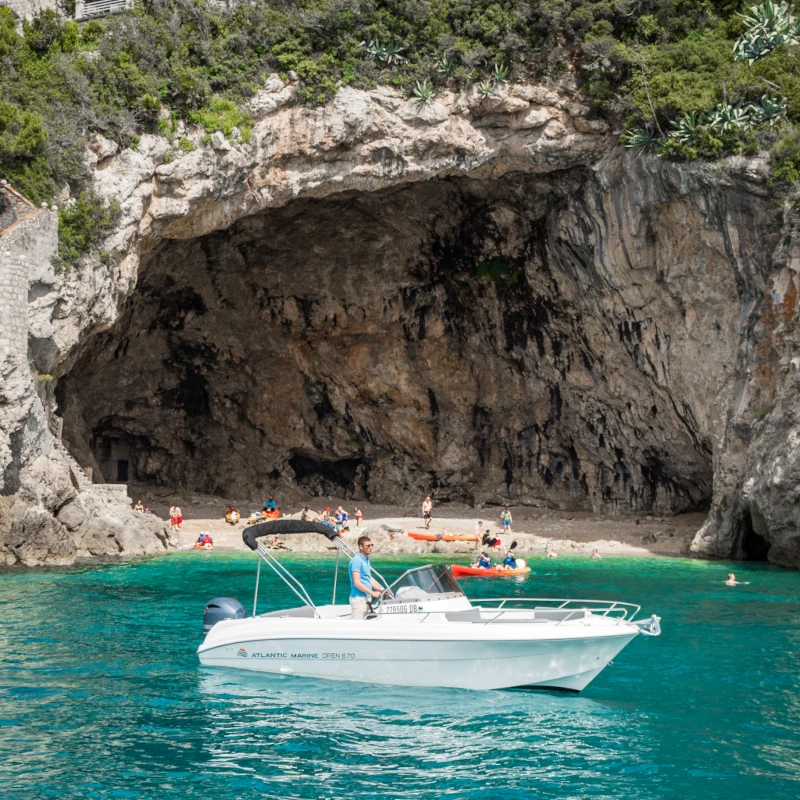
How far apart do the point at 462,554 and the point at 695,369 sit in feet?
34.0

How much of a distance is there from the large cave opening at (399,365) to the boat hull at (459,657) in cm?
2216

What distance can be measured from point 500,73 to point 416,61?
279cm

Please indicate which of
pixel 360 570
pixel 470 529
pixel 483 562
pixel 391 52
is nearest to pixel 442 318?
pixel 470 529

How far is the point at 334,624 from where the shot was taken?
10.9m

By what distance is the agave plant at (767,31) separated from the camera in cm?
2494

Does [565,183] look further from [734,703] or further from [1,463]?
[734,703]

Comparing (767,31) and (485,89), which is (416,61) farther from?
(767,31)

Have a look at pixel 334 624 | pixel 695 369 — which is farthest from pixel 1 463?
pixel 695 369

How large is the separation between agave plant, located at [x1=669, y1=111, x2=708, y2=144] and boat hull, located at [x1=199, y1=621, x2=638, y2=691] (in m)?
20.1

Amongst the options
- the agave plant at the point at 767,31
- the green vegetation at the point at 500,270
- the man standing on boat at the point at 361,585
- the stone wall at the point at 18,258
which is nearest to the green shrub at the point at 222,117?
the stone wall at the point at 18,258

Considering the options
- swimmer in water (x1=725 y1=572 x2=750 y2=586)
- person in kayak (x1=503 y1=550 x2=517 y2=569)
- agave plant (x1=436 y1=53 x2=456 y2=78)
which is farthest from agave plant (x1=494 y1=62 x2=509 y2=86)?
swimmer in water (x1=725 y1=572 x2=750 y2=586)

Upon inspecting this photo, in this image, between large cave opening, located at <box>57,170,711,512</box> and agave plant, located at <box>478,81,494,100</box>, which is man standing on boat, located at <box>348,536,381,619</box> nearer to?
agave plant, located at <box>478,81,494,100</box>

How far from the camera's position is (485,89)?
27422 mm

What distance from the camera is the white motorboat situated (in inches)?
408
